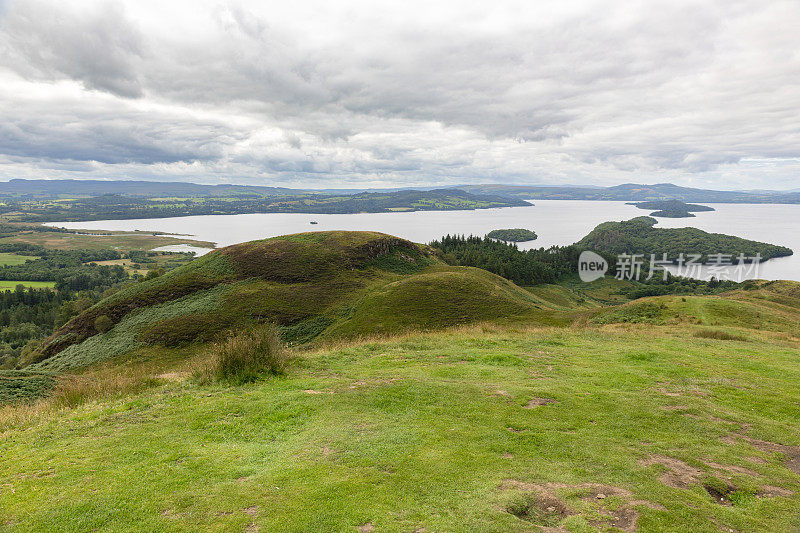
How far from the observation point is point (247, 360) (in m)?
17.4

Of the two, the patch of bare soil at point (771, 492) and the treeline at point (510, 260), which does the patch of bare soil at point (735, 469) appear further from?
the treeline at point (510, 260)

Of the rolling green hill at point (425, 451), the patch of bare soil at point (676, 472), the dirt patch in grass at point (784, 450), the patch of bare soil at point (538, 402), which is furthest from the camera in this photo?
the patch of bare soil at point (538, 402)

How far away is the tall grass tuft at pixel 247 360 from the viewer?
17.0 m

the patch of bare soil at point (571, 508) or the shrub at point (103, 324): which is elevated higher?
the patch of bare soil at point (571, 508)

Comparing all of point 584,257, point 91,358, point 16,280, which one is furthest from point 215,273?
point 16,280

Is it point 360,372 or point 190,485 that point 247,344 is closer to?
point 360,372

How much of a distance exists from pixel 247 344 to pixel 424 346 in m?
11.2

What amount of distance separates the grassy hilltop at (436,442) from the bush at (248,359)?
818mm

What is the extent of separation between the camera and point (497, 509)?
733 cm

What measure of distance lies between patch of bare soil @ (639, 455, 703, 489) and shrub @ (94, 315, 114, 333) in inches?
2380

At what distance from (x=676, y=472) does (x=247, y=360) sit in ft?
54.0

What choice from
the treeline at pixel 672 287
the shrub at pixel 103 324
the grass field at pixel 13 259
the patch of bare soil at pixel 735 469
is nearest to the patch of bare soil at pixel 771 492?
the patch of bare soil at pixel 735 469

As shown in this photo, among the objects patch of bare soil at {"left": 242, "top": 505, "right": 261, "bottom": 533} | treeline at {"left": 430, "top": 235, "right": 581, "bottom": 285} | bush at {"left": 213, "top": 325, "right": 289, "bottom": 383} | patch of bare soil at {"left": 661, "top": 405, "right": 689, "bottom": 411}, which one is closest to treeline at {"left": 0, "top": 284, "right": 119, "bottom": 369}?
bush at {"left": 213, "top": 325, "right": 289, "bottom": 383}

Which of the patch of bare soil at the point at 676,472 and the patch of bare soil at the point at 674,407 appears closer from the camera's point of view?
the patch of bare soil at the point at 676,472
